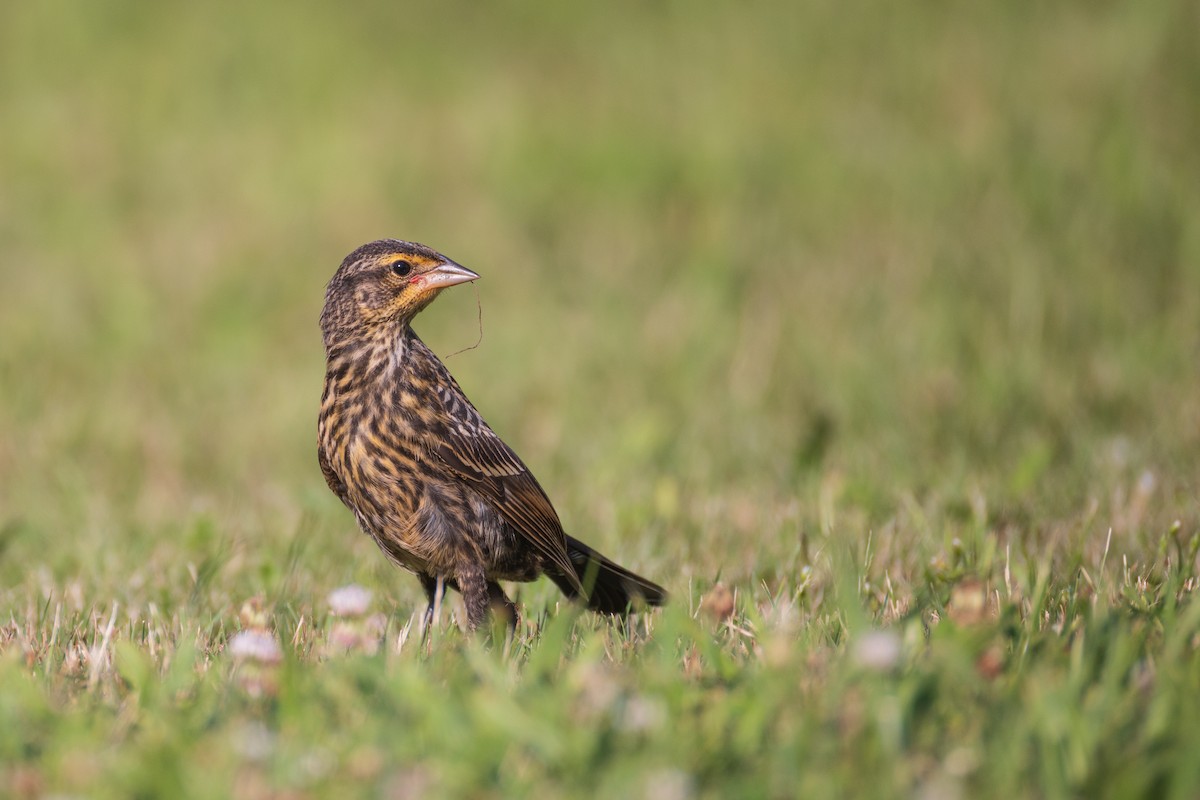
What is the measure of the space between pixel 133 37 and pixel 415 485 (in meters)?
9.19

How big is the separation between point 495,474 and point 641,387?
12.5ft

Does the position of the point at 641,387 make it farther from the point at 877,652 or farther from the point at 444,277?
the point at 877,652

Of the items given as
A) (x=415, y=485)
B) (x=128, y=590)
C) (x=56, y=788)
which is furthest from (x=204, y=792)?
(x=128, y=590)

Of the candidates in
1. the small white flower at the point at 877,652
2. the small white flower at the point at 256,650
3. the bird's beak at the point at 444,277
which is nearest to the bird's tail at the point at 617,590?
the bird's beak at the point at 444,277

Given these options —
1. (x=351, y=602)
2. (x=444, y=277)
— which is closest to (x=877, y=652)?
(x=351, y=602)

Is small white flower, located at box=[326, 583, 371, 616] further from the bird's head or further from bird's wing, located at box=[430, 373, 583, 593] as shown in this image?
the bird's head

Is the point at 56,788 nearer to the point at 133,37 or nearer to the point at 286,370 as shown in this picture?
the point at 286,370

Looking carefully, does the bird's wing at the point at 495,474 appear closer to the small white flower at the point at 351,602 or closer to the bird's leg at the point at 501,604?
the bird's leg at the point at 501,604

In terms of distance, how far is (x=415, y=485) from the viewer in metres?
4.14

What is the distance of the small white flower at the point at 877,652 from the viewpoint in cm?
274

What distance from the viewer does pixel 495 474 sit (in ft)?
14.1

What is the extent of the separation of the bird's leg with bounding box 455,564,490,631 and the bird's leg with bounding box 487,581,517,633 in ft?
0.16

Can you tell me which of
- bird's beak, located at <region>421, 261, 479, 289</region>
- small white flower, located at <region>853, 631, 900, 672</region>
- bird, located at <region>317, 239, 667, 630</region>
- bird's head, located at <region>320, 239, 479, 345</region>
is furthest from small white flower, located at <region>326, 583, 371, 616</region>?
small white flower, located at <region>853, 631, 900, 672</region>

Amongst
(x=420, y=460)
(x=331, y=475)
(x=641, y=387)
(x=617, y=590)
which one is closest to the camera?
(x=420, y=460)
